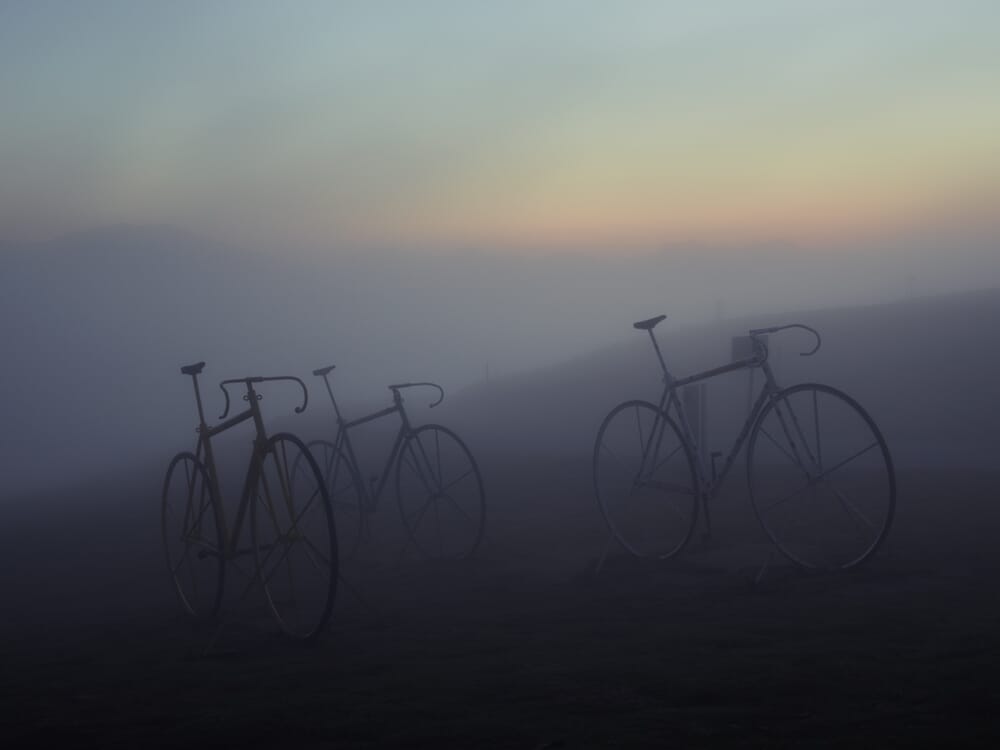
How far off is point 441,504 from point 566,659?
9289 mm

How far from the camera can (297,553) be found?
11.6 metres

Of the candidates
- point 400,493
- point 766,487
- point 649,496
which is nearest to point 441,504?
point 649,496

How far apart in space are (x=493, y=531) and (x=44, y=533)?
10062 mm

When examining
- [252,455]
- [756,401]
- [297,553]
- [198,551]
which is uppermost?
[252,455]

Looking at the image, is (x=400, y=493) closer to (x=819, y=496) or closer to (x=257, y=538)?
(x=257, y=538)

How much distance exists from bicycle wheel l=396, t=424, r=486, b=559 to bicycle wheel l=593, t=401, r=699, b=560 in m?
1.21

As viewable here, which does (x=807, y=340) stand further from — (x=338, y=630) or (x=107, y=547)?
(x=338, y=630)

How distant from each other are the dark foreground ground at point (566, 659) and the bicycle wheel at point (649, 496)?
40 centimetres

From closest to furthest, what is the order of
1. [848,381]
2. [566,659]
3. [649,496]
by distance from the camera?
[566,659], [649,496], [848,381]

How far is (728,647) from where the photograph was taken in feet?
16.4

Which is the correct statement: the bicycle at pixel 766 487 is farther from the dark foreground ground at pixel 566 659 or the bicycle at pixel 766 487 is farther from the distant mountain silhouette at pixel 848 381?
the distant mountain silhouette at pixel 848 381

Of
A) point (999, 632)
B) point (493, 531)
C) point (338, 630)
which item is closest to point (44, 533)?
point (493, 531)

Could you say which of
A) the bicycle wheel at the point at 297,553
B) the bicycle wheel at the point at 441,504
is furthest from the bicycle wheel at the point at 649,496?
the bicycle wheel at the point at 297,553

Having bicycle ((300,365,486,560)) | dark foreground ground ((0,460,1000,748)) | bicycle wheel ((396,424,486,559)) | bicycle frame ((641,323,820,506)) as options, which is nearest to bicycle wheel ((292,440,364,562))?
bicycle ((300,365,486,560))
